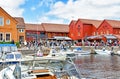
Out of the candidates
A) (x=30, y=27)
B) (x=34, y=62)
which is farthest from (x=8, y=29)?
(x=34, y=62)

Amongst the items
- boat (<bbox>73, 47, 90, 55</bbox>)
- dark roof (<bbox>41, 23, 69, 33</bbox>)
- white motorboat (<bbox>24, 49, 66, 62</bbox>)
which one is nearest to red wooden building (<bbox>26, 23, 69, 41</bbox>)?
dark roof (<bbox>41, 23, 69, 33</bbox>)

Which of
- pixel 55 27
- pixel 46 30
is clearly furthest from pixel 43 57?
pixel 55 27

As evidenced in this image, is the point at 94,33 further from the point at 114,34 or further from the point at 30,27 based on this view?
the point at 30,27

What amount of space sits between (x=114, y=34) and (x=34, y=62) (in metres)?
71.0

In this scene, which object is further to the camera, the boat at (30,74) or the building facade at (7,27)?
the building facade at (7,27)

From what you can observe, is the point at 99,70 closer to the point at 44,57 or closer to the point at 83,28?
the point at 44,57

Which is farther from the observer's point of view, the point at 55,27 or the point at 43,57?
the point at 55,27

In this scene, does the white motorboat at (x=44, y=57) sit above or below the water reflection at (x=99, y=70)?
above

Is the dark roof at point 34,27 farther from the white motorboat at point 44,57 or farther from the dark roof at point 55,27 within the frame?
the white motorboat at point 44,57

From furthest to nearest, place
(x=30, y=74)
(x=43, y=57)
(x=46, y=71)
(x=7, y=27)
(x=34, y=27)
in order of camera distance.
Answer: (x=34, y=27), (x=7, y=27), (x=43, y=57), (x=46, y=71), (x=30, y=74)

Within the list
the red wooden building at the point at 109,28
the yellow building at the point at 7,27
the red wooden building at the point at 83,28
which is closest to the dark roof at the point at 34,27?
the red wooden building at the point at 83,28

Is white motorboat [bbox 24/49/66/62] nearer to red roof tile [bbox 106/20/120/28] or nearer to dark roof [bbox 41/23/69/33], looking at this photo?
red roof tile [bbox 106/20/120/28]

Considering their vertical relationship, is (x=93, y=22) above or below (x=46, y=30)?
above

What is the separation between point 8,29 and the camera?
2379 inches
